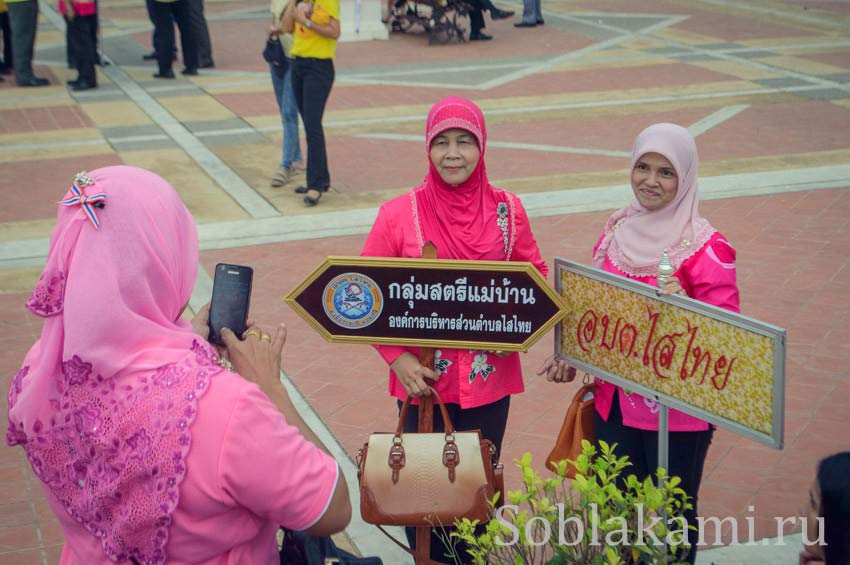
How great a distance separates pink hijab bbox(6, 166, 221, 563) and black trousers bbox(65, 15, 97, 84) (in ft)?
41.0

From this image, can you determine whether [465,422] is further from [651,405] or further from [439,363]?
[651,405]

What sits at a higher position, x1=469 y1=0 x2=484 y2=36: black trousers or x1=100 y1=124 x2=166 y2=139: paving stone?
x1=469 y1=0 x2=484 y2=36: black trousers

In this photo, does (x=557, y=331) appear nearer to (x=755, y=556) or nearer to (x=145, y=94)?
(x=755, y=556)

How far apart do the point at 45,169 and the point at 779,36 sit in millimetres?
12541

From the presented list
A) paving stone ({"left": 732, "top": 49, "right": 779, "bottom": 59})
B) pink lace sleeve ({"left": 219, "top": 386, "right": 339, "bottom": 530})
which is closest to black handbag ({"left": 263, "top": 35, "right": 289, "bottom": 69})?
pink lace sleeve ({"left": 219, "top": 386, "right": 339, "bottom": 530})

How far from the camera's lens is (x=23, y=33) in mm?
14211

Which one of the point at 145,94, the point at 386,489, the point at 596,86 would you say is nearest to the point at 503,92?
the point at 596,86

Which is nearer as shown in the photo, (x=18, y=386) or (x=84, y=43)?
(x=18, y=386)

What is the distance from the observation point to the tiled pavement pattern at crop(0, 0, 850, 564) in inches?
209

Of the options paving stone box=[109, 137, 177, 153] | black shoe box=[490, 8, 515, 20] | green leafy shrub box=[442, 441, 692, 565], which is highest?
black shoe box=[490, 8, 515, 20]

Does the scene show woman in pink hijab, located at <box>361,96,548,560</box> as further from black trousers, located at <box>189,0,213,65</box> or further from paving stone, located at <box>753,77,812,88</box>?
black trousers, located at <box>189,0,213,65</box>

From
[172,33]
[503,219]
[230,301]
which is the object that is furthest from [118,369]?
[172,33]

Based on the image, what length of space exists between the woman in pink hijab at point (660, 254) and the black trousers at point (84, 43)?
11.9 metres

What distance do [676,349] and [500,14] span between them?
1756 centimetres
